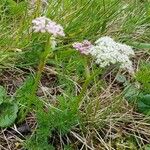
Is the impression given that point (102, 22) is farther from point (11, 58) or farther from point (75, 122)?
point (75, 122)

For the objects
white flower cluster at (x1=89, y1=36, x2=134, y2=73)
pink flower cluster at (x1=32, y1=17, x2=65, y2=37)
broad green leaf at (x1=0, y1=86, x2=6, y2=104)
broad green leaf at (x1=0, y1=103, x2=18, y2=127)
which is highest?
pink flower cluster at (x1=32, y1=17, x2=65, y2=37)

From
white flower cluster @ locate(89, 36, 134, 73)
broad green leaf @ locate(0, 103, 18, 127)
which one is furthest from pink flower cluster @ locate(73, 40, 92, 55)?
broad green leaf @ locate(0, 103, 18, 127)

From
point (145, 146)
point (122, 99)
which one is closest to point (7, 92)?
point (122, 99)

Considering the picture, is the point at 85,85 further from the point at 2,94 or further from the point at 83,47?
the point at 2,94

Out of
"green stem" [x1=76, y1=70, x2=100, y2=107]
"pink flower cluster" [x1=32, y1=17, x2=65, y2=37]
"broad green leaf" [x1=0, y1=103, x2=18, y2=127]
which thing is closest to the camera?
"pink flower cluster" [x1=32, y1=17, x2=65, y2=37]

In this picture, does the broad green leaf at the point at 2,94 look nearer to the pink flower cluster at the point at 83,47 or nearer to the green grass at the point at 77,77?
the green grass at the point at 77,77

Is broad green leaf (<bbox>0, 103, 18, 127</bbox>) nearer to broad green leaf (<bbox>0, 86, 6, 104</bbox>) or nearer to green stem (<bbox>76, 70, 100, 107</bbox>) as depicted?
broad green leaf (<bbox>0, 86, 6, 104</bbox>)

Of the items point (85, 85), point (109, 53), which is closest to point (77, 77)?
point (85, 85)

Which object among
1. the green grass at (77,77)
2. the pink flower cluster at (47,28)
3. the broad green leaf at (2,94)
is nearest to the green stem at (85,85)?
the green grass at (77,77)
